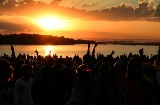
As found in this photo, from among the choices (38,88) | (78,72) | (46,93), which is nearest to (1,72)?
(78,72)

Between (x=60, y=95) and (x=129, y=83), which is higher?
(x=129, y=83)

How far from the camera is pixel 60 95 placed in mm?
10438

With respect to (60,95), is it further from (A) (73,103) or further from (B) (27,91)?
(A) (73,103)

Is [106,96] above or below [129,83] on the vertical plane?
below

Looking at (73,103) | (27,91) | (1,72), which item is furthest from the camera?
(27,91)

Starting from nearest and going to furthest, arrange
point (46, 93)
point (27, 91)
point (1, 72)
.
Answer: point (1, 72), point (27, 91), point (46, 93)

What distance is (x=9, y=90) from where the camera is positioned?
8805 millimetres

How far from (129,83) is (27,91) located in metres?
2.77

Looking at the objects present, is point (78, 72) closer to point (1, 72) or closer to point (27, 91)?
point (1, 72)

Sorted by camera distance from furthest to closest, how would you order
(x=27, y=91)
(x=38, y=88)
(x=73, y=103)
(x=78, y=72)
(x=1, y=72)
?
(x=38, y=88) → (x=27, y=91) → (x=73, y=103) → (x=78, y=72) → (x=1, y=72)

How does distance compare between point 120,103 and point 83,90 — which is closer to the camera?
point 83,90

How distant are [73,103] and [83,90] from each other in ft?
1.38

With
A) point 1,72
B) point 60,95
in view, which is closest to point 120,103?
point 60,95

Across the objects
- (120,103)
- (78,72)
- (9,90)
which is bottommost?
(120,103)
